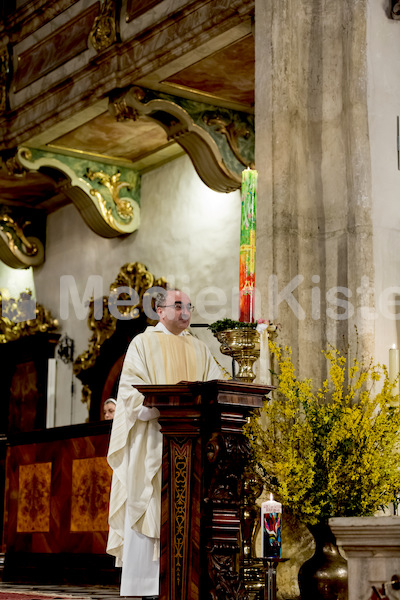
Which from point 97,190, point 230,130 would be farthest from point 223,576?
point 97,190

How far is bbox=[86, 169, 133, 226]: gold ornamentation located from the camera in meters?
11.2

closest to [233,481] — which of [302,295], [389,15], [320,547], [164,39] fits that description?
[320,547]

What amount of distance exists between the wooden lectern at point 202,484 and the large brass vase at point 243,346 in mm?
676

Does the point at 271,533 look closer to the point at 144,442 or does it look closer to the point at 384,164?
the point at 144,442

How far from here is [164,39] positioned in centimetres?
864

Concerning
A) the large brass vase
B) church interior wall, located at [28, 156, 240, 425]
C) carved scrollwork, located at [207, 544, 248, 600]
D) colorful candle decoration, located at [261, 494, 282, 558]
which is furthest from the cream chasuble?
church interior wall, located at [28, 156, 240, 425]

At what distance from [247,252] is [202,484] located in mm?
1399

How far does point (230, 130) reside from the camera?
955cm

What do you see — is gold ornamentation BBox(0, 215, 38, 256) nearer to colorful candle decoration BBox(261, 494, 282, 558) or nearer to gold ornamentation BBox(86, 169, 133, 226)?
gold ornamentation BBox(86, 169, 133, 226)

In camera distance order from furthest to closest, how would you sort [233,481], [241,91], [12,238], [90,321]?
[12,238], [90,321], [241,91], [233,481]

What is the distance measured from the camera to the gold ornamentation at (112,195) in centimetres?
1121

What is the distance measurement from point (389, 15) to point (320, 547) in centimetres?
331

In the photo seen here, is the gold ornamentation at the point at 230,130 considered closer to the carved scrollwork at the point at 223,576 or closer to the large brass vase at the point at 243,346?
the large brass vase at the point at 243,346

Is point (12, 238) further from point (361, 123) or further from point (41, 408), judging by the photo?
point (361, 123)
